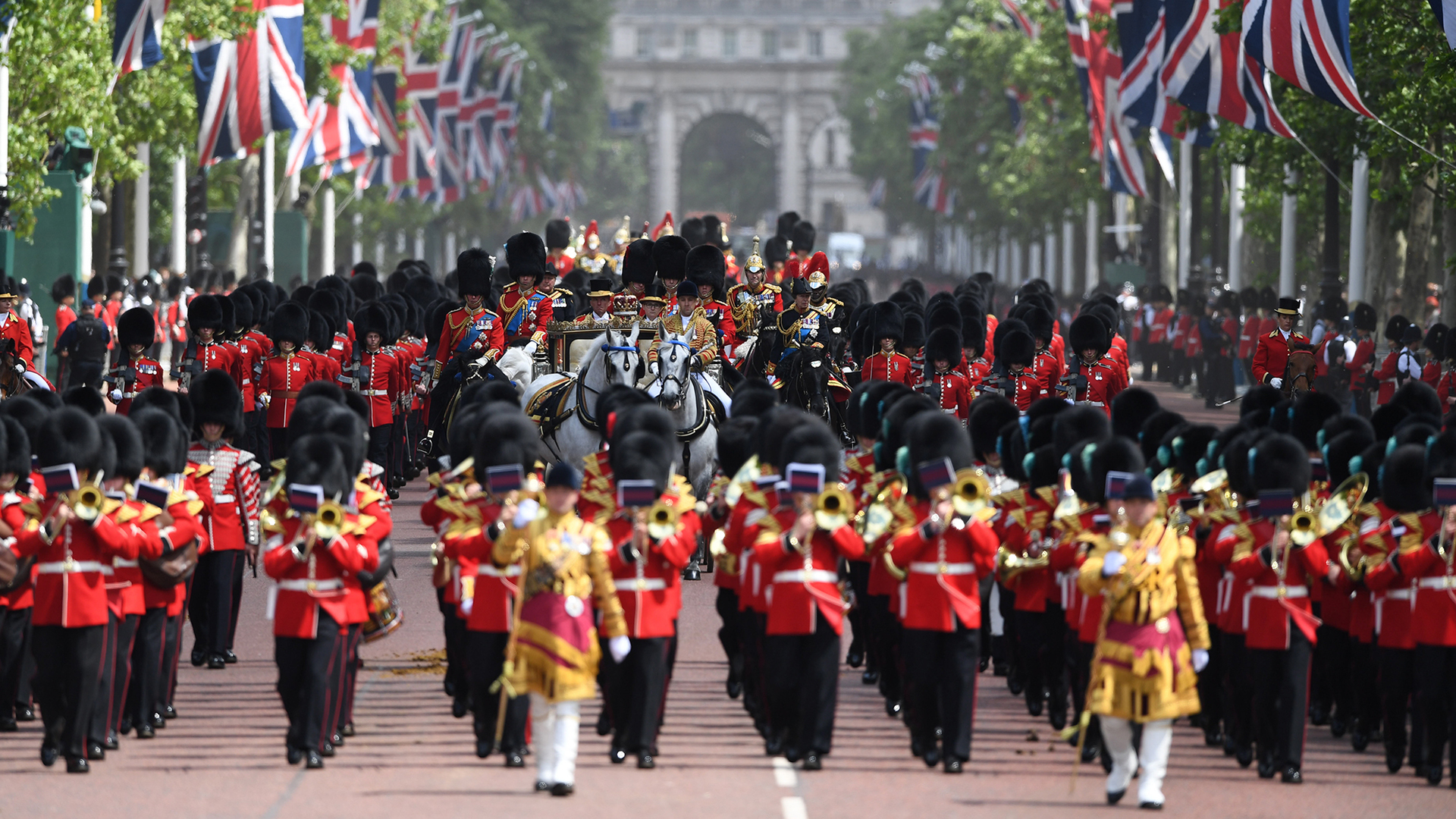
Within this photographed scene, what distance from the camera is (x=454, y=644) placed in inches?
431

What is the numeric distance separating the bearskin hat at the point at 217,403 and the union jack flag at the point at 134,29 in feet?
52.0

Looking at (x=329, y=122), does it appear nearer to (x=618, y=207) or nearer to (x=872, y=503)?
(x=872, y=503)

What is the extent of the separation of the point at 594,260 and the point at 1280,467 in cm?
1795

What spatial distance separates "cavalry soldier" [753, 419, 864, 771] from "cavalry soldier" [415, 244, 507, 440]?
746 cm

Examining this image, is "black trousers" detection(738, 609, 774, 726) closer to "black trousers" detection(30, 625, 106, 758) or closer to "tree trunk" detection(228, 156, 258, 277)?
"black trousers" detection(30, 625, 106, 758)

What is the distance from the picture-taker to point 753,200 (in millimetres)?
143250

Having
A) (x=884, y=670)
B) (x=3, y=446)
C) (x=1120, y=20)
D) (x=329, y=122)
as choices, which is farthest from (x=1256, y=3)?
(x=329, y=122)

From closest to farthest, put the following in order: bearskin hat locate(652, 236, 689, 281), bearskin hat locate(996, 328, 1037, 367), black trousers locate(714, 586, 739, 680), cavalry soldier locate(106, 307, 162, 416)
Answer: black trousers locate(714, 586, 739, 680)
cavalry soldier locate(106, 307, 162, 416)
bearskin hat locate(996, 328, 1037, 367)
bearskin hat locate(652, 236, 689, 281)

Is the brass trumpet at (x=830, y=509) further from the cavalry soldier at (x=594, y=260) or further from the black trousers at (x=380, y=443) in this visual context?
the cavalry soldier at (x=594, y=260)

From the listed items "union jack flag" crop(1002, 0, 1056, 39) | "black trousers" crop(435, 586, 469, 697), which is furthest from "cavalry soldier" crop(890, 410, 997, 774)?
"union jack flag" crop(1002, 0, 1056, 39)

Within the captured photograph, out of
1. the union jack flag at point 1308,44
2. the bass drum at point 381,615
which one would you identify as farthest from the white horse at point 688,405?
the union jack flag at point 1308,44

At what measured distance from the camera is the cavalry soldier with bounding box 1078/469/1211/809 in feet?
31.7

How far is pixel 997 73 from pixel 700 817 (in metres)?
46.7

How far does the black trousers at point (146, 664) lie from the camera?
10812 millimetres
